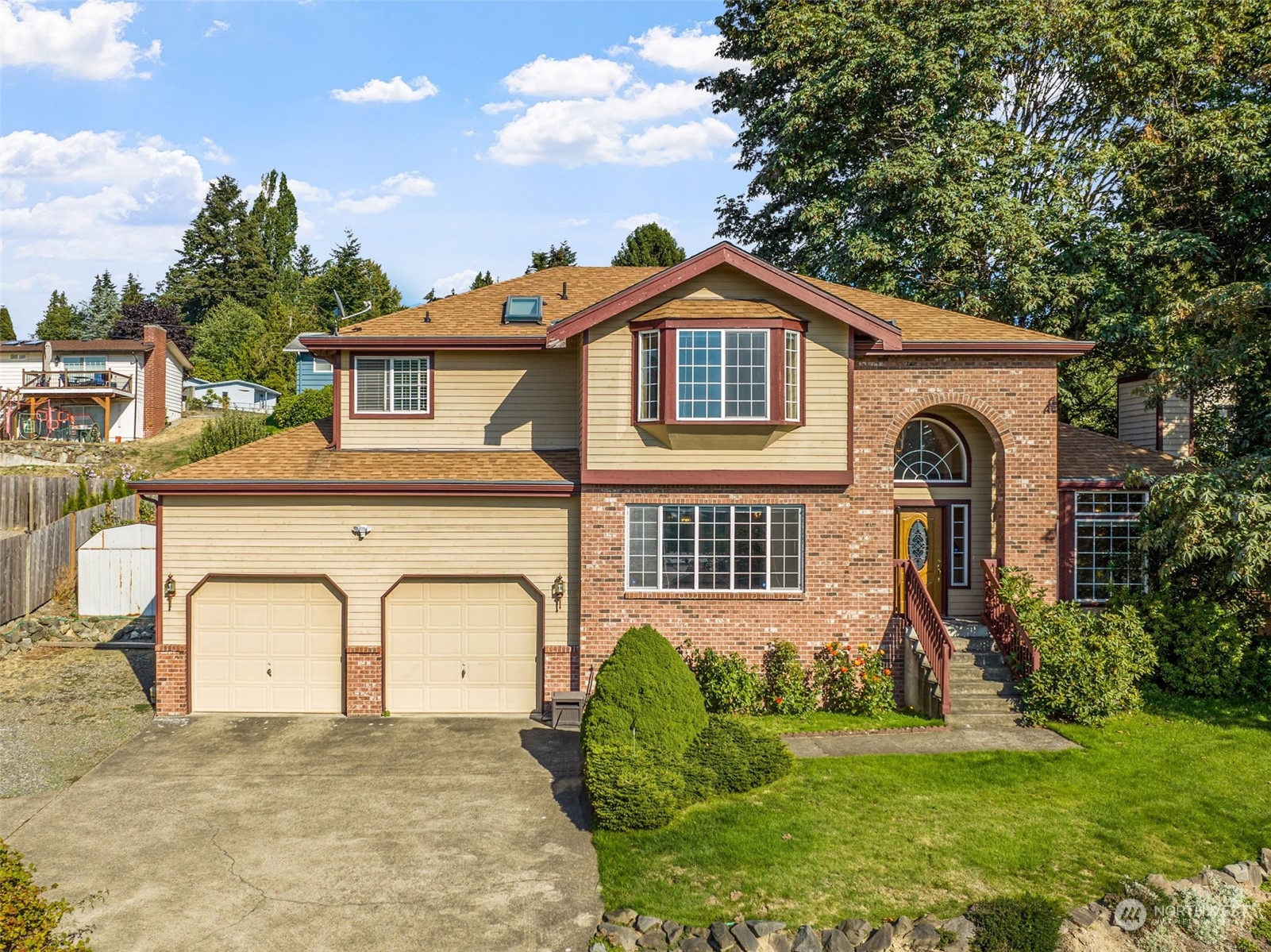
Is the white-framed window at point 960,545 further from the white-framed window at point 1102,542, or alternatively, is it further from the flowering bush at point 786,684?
the flowering bush at point 786,684

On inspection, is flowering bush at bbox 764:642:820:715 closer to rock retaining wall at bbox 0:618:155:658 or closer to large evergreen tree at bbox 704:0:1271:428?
large evergreen tree at bbox 704:0:1271:428

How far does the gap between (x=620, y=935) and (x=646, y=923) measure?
0.90 feet

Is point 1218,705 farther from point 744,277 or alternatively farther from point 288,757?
point 288,757

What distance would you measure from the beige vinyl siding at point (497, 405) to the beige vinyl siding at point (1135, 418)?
12.0 metres

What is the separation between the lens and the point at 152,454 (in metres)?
36.5

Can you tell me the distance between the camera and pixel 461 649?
14.1m

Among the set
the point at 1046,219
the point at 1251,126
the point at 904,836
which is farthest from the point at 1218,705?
the point at 1251,126

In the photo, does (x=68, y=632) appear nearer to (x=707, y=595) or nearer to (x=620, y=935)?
(x=707, y=595)

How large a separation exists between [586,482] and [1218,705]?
444 inches

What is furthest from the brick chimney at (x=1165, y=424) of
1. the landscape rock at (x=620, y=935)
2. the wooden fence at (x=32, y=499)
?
the wooden fence at (x=32, y=499)

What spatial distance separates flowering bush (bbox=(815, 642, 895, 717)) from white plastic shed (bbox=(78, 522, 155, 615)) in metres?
A: 17.8

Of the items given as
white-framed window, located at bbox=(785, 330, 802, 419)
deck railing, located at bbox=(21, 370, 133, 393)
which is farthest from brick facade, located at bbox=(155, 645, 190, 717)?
deck railing, located at bbox=(21, 370, 133, 393)

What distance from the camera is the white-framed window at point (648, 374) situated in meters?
13.5

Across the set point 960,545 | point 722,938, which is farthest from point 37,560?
point 960,545
